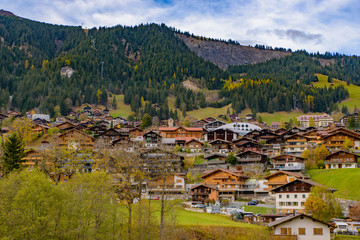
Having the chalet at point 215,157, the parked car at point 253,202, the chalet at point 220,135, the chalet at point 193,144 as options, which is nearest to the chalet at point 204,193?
the parked car at point 253,202

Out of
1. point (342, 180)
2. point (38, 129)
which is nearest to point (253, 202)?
point (342, 180)

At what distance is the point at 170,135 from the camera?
10994cm

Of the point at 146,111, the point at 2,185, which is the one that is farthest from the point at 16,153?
the point at 146,111

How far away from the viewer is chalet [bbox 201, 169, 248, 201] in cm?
6656

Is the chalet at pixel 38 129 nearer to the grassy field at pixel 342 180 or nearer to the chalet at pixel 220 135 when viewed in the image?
the chalet at pixel 220 135

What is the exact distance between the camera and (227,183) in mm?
67500

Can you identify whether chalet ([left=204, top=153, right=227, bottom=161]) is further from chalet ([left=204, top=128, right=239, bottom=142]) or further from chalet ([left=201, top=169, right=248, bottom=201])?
chalet ([left=204, top=128, right=239, bottom=142])

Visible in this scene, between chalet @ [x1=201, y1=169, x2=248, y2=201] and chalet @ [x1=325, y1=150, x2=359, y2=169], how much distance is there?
17419mm

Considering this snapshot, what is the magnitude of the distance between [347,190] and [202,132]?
199 feet

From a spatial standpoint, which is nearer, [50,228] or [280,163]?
[50,228]

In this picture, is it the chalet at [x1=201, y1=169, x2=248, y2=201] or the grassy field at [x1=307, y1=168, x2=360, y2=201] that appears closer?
the grassy field at [x1=307, y1=168, x2=360, y2=201]

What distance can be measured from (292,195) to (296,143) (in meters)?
35.7

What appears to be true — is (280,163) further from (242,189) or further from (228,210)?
(228,210)

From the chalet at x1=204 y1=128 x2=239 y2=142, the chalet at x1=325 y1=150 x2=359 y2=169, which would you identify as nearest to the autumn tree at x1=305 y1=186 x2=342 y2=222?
the chalet at x1=325 y1=150 x2=359 y2=169
